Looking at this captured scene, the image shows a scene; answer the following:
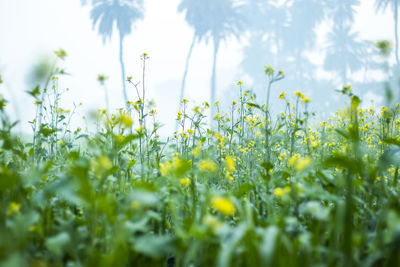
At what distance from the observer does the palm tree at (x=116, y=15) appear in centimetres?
3033

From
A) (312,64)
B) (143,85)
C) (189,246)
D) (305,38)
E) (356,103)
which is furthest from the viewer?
(305,38)

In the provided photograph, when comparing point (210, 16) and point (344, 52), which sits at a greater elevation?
point (210, 16)

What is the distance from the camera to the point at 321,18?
3575 centimetres

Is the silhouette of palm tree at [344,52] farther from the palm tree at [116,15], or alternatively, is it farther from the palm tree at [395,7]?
the palm tree at [116,15]

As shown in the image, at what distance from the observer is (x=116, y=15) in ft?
99.7

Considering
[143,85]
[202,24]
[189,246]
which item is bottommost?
[189,246]

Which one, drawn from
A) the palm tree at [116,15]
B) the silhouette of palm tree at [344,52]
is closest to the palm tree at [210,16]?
the palm tree at [116,15]

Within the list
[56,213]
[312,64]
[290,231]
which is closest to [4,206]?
[56,213]

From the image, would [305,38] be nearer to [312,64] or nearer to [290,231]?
[312,64]

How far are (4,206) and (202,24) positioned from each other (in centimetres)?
3356

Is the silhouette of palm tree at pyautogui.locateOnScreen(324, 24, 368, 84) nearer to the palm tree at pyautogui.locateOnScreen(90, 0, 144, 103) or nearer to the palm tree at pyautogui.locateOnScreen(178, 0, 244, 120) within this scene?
the palm tree at pyautogui.locateOnScreen(178, 0, 244, 120)

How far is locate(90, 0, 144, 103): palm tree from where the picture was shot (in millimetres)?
30328

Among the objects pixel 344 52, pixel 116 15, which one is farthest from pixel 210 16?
pixel 344 52

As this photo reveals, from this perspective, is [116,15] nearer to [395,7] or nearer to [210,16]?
[210,16]
